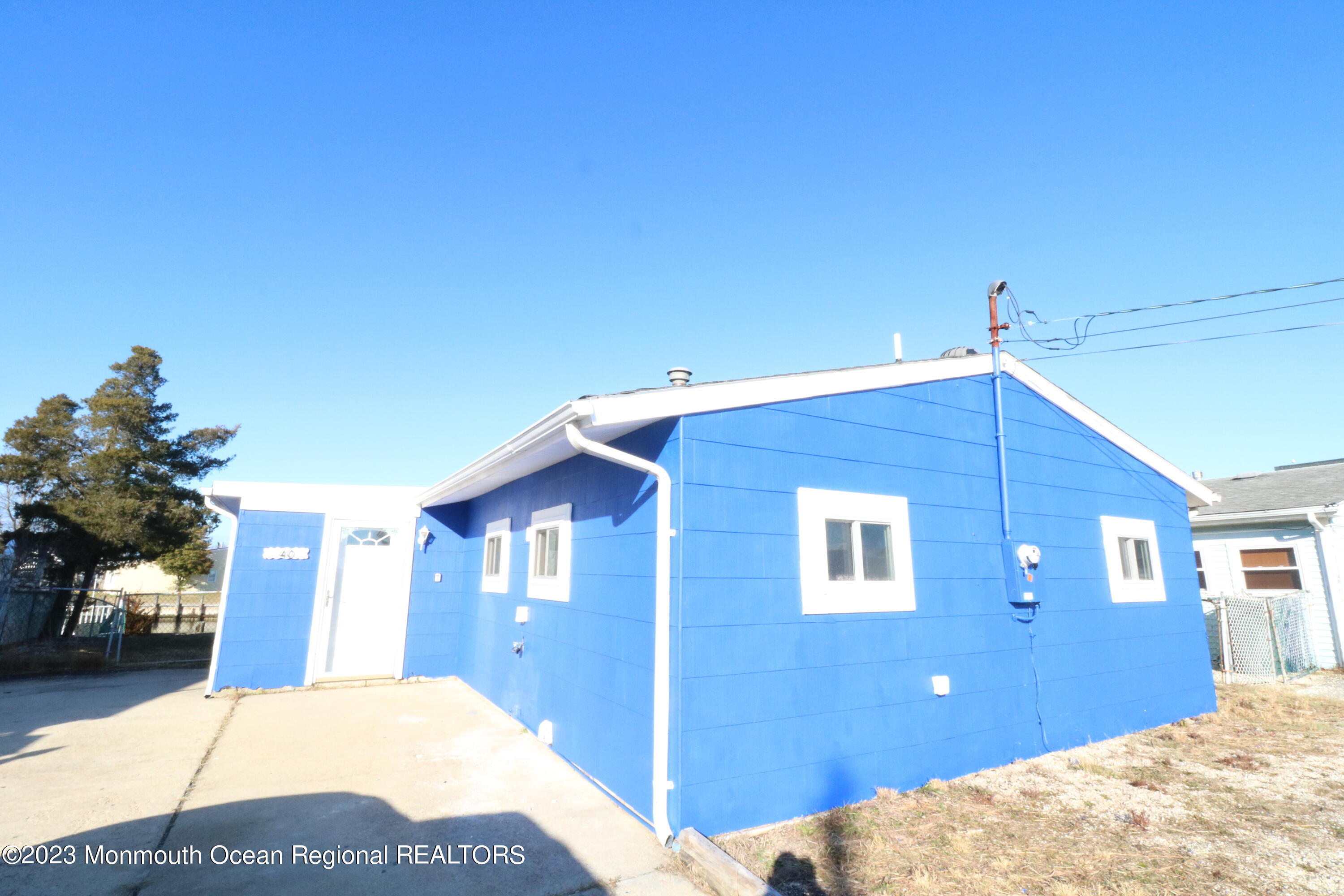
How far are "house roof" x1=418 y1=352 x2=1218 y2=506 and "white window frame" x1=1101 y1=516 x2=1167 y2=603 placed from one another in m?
0.90

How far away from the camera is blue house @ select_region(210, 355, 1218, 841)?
3.73 metres

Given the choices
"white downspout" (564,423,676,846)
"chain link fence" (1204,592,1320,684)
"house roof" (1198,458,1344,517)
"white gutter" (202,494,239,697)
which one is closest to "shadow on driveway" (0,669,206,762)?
"white gutter" (202,494,239,697)

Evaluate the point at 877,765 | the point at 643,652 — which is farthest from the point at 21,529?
the point at 877,765

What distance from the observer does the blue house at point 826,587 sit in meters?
3.73

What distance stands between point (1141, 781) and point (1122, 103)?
6.71m

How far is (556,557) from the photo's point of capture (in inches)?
221

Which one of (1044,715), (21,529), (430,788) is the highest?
(21,529)

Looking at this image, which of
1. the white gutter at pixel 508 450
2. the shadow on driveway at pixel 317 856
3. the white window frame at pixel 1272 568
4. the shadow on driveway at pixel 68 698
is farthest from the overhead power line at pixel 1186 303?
the shadow on driveway at pixel 68 698

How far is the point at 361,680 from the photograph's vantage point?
8.44 m

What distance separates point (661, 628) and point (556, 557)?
224 centimetres

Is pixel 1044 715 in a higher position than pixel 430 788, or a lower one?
higher

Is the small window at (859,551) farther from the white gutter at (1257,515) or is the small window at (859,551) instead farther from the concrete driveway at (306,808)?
the white gutter at (1257,515)

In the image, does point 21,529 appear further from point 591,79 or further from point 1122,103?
point 1122,103

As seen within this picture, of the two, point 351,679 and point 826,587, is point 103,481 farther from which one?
point 826,587
